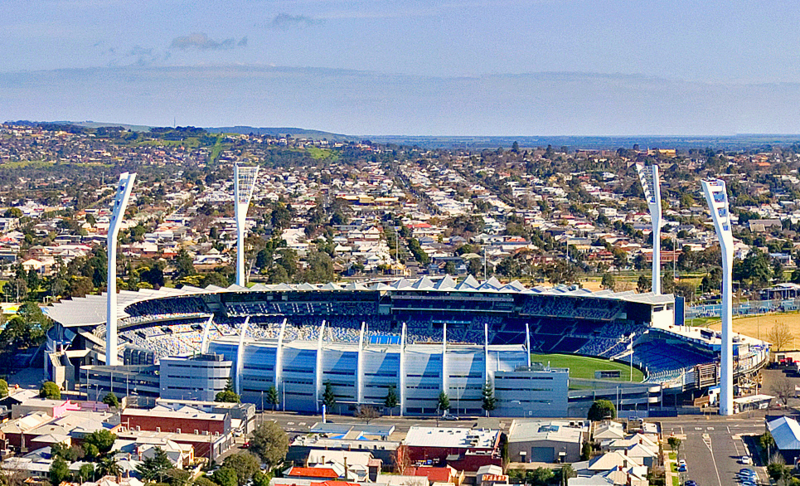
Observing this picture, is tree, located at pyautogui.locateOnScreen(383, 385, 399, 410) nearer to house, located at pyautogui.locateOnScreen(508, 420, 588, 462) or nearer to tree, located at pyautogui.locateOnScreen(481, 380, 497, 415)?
tree, located at pyautogui.locateOnScreen(481, 380, 497, 415)

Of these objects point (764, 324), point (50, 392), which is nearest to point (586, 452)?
point (50, 392)

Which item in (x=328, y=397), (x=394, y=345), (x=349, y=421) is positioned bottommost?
(x=349, y=421)

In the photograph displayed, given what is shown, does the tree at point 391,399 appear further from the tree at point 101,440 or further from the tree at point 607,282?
the tree at point 607,282

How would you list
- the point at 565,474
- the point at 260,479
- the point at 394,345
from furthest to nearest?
the point at 394,345 < the point at 565,474 < the point at 260,479

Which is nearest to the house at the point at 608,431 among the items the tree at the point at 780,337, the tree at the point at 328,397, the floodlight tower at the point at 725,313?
the floodlight tower at the point at 725,313

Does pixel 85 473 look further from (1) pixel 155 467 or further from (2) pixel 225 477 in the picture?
(2) pixel 225 477

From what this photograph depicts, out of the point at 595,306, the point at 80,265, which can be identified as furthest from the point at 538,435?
the point at 80,265
